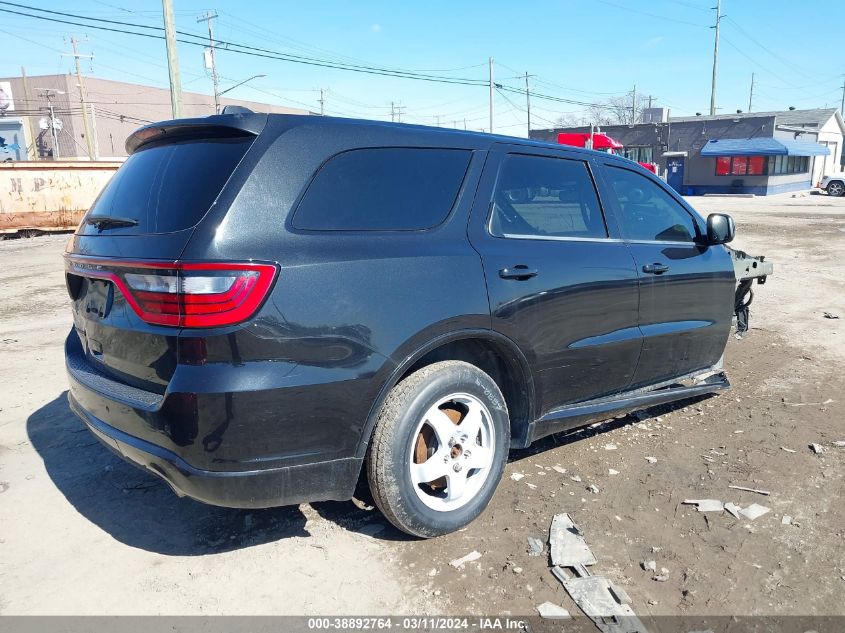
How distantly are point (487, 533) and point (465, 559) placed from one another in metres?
0.24

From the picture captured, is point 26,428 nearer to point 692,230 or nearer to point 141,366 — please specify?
point 141,366

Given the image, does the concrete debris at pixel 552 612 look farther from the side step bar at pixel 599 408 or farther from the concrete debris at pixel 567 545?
the side step bar at pixel 599 408

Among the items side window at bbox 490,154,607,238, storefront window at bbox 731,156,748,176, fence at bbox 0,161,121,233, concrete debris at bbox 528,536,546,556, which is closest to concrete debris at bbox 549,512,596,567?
concrete debris at bbox 528,536,546,556

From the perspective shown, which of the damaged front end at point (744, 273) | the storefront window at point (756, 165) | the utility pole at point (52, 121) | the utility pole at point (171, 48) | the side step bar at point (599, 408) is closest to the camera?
the side step bar at point (599, 408)

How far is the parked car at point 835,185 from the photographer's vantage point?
36094 mm

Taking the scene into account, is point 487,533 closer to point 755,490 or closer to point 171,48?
point 755,490

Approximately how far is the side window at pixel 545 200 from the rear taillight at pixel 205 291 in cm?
129

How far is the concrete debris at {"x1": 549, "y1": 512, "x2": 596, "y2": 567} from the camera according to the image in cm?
287

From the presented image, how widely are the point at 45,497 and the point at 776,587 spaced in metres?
3.62

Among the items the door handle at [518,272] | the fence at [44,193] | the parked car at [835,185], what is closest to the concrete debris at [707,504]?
the door handle at [518,272]

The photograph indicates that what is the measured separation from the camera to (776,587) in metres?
2.70

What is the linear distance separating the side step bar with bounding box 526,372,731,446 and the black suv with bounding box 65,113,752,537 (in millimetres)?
16

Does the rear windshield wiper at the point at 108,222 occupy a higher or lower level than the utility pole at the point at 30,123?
lower

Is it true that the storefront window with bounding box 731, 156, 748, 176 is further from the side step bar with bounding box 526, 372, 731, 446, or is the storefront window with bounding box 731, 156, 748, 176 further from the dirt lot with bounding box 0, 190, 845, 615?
the side step bar with bounding box 526, 372, 731, 446
